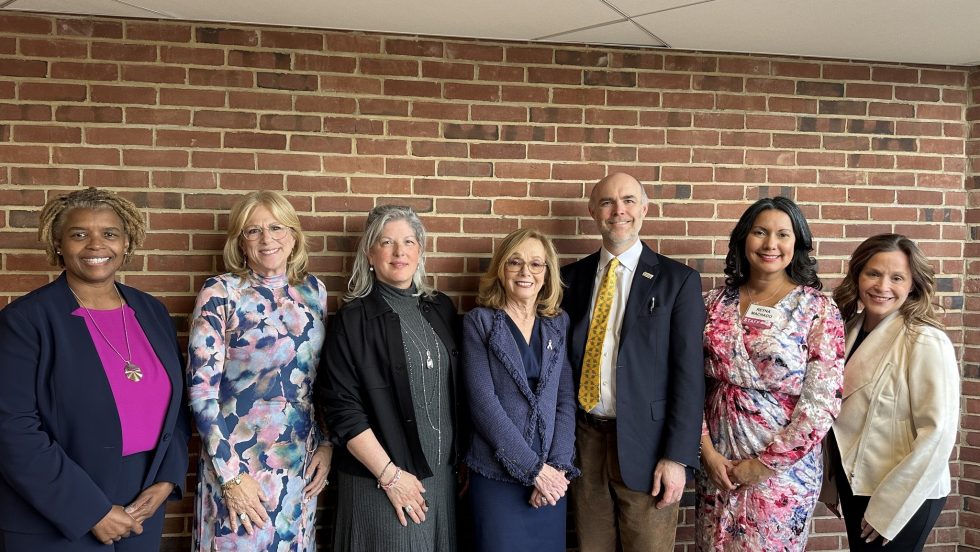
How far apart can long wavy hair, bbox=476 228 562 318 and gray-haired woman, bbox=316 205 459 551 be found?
0.24m

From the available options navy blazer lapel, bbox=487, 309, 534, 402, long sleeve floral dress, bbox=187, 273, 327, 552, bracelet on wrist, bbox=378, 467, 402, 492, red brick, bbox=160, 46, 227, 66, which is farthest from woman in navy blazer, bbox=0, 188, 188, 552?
navy blazer lapel, bbox=487, 309, 534, 402

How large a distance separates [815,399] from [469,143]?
191cm

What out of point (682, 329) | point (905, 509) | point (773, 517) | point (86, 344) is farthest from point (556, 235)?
point (86, 344)

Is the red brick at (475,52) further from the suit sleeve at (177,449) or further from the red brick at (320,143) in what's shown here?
the suit sleeve at (177,449)

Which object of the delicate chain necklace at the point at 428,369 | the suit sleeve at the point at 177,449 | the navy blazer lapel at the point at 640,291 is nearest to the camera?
the suit sleeve at the point at 177,449

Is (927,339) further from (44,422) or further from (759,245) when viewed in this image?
(44,422)

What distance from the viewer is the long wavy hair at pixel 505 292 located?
2.91 m

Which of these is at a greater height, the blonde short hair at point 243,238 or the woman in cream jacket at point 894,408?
the blonde short hair at point 243,238

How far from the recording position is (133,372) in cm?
251

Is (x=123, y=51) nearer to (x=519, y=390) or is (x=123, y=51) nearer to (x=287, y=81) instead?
Answer: (x=287, y=81)

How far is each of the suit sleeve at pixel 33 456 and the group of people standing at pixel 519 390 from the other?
4.4 inches

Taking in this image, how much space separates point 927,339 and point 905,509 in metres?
0.67

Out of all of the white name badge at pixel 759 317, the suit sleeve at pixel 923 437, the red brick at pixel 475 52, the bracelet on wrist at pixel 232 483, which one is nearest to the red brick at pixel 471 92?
the red brick at pixel 475 52

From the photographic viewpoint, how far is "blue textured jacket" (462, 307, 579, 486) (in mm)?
2680
